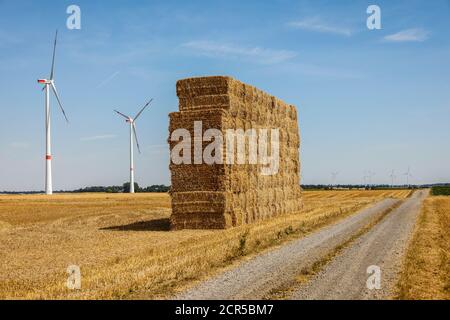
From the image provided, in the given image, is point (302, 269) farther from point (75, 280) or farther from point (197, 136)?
point (197, 136)

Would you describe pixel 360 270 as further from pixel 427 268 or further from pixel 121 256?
pixel 121 256

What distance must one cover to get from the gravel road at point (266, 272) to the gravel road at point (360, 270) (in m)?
0.29

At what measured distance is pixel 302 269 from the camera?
12.4m

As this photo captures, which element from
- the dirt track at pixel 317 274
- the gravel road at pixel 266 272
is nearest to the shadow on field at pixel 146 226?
the gravel road at pixel 266 272

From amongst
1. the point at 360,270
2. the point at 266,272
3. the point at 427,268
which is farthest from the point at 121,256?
the point at 427,268

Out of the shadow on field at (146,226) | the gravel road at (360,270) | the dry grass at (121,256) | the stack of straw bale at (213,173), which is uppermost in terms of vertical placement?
the stack of straw bale at (213,173)

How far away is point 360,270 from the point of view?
12.1m

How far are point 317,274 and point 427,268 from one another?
283 cm

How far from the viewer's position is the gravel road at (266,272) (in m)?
9.98

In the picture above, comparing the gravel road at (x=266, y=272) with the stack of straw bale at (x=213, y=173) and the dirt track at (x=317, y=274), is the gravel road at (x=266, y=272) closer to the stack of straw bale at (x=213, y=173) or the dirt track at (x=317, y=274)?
the dirt track at (x=317, y=274)

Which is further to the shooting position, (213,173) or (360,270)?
(213,173)

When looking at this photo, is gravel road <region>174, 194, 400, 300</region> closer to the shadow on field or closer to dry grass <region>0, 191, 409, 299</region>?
dry grass <region>0, 191, 409, 299</region>
